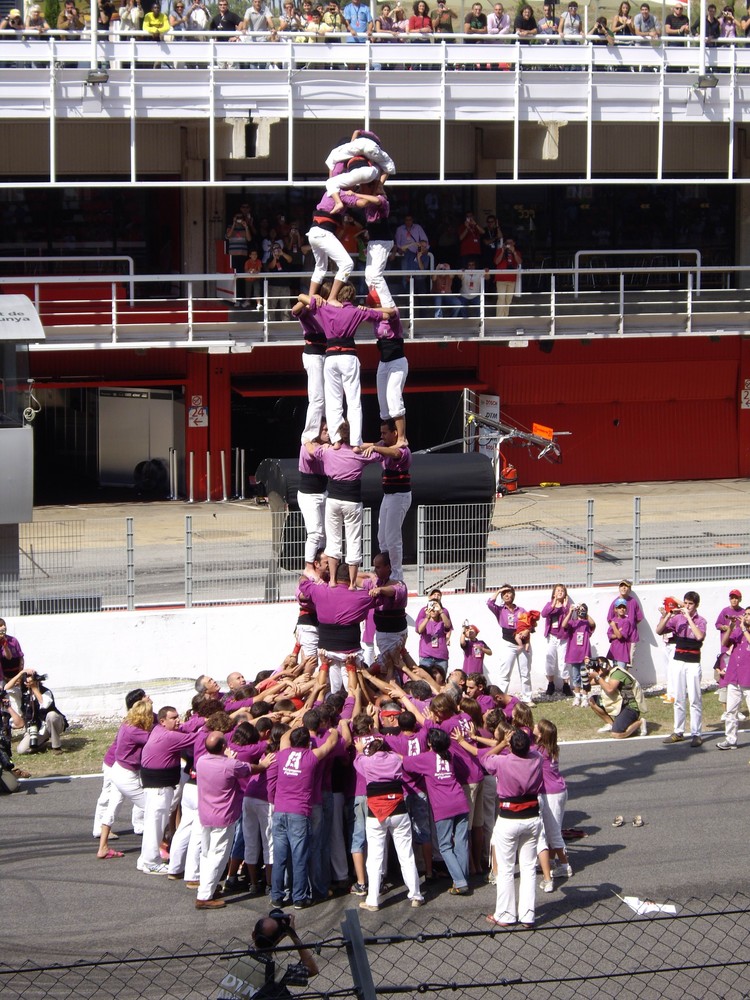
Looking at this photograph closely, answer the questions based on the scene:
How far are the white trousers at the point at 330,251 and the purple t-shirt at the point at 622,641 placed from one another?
23.4 feet

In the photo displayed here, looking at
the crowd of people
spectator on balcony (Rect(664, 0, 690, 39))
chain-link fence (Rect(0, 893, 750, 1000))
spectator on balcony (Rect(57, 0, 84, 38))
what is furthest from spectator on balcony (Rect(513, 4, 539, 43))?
chain-link fence (Rect(0, 893, 750, 1000))

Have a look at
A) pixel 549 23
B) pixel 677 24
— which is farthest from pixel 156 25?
pixel 677 24

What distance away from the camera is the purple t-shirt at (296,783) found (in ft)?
39.9

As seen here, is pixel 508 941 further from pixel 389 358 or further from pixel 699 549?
pixel 699 549

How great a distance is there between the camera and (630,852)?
43.8 ft

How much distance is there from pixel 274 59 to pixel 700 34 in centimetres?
860

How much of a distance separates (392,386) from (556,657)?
653 cm

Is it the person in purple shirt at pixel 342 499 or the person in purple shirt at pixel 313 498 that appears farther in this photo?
the person in purple shirt at pixel 313 498

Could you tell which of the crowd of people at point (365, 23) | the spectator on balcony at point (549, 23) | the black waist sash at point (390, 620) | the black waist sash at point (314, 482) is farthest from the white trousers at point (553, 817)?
the spectator on balcony at point (549, 23)

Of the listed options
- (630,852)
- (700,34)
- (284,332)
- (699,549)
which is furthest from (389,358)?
(700,34)

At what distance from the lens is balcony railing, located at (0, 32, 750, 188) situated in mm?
27266

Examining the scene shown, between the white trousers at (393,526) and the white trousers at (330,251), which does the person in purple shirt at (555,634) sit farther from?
the white trousers at (330,251)

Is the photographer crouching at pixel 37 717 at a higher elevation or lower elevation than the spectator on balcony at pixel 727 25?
lower

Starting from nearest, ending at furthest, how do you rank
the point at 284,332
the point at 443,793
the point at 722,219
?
the point at 443,793
the point at 284,332
the point at 722,219
